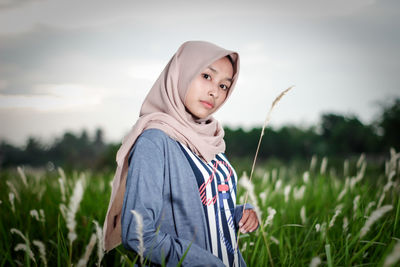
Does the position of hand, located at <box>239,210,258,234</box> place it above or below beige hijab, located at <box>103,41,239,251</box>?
below

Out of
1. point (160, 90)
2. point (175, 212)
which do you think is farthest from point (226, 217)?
point (160, 90)

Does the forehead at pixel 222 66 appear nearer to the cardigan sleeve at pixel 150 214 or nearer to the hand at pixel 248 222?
the cardigan sleeve at pixel 150 214

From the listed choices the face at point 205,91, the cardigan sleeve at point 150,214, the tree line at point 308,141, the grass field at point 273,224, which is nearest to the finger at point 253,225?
the grass field at point 273,224

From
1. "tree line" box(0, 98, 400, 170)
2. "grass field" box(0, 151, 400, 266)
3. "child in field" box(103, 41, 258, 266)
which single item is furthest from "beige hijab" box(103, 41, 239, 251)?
"tree line" box(0, 98, 400, 170)

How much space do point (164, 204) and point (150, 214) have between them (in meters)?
0.19

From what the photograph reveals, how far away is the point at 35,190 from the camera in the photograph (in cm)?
331

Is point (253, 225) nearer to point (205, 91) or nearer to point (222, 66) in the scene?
point (205, 91)

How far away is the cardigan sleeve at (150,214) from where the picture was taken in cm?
124

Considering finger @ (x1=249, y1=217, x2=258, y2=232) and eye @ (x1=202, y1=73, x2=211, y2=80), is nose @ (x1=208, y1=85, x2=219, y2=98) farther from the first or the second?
finger @ (x1=249, y1=217, x2=258, y2=232)

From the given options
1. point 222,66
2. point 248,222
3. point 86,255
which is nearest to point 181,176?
point 86,255

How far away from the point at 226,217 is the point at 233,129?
17.6m

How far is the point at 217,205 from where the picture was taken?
1.57m

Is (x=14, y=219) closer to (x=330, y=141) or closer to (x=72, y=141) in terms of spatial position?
(x=330, y=141)

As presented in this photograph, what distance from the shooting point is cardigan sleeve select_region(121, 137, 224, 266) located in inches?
49.0
